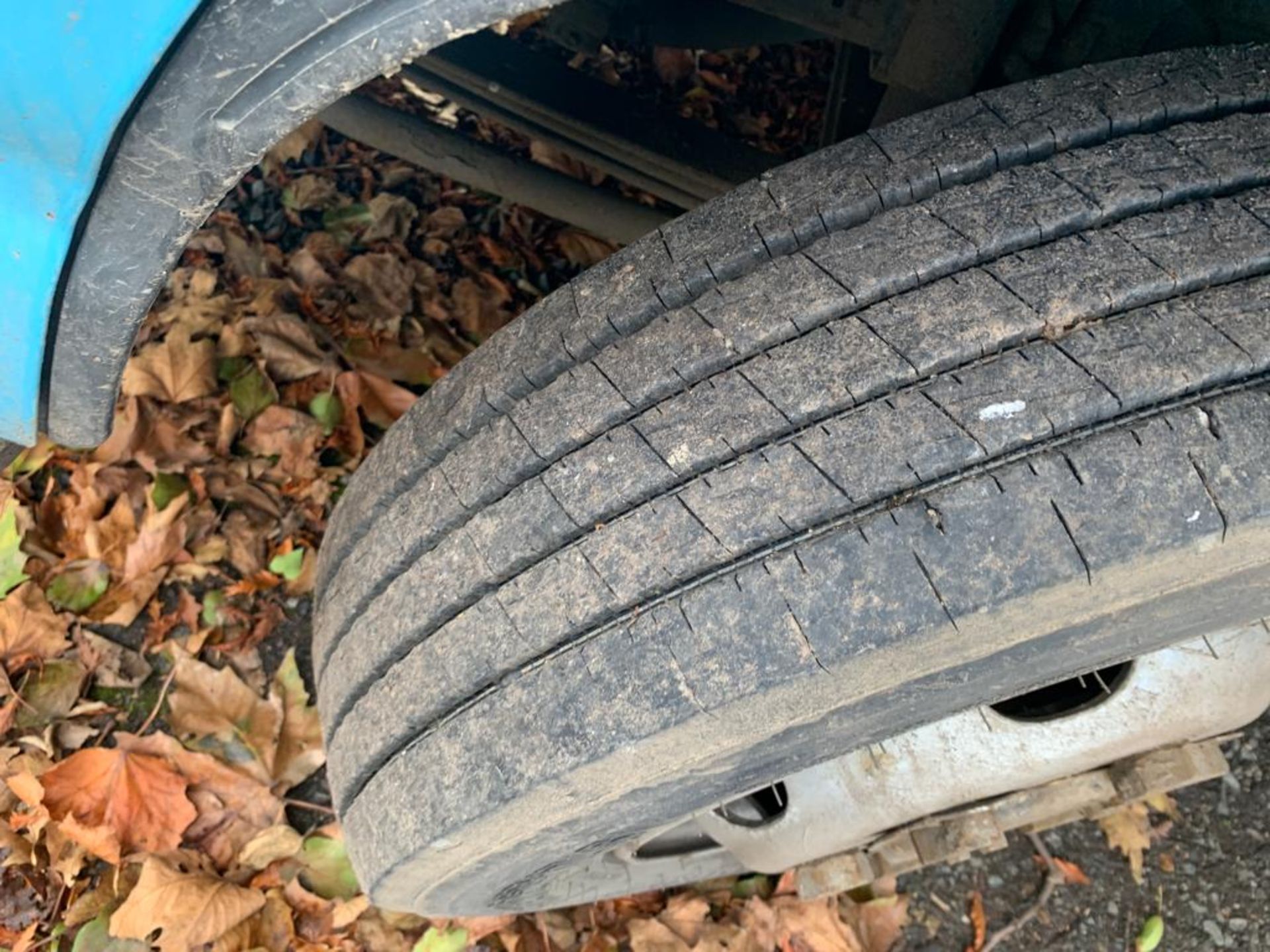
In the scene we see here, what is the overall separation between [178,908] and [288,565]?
24.2 inches

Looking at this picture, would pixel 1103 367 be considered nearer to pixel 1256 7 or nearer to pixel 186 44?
pixel 1256 7

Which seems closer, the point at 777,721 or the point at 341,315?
the point at 777,721

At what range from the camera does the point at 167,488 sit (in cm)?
205

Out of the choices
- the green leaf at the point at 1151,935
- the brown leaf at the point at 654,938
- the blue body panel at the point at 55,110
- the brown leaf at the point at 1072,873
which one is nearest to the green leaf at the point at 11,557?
the blue body panel at the point at 55,110

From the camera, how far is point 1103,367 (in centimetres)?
96

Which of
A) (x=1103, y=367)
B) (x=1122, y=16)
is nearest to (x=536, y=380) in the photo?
A: (x=1103, y=367)

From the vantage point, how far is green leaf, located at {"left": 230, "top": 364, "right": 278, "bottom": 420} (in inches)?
85.0

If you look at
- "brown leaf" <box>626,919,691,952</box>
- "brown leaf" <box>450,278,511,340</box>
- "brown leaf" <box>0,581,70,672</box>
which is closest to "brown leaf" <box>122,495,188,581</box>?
"brown leaf" <box>0,581,70,672</box>

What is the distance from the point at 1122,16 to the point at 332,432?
151cm

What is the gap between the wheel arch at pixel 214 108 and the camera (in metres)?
0.82

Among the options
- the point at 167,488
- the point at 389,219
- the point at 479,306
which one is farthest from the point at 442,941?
the point at 389,219

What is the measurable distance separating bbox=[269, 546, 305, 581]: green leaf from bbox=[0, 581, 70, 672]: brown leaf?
14.0 inches

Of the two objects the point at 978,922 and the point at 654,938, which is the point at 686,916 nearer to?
the point at 654,938

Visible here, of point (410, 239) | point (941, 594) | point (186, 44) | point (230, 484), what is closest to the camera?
point (186, 44)
